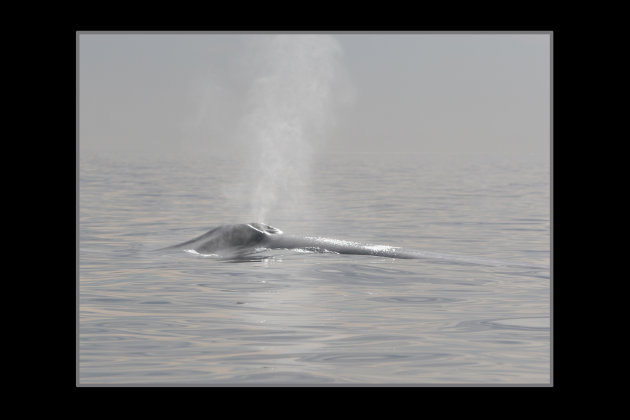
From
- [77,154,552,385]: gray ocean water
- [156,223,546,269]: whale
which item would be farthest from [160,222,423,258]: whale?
[77,154,552,385]: gray ocean water

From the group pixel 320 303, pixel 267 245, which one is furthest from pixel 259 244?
pixel 320 303

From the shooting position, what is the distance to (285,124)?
23.7m

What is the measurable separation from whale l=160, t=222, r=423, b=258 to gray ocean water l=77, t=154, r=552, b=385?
15.7 inches

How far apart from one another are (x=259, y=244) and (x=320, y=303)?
575 centimetres

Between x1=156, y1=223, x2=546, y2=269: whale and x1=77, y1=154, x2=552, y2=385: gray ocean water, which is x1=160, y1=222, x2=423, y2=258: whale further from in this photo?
x1=77, y1=154, x2=552, y2=385: gray ocean water

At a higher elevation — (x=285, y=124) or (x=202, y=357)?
(x=285, y=124)

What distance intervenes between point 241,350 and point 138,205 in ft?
62.3

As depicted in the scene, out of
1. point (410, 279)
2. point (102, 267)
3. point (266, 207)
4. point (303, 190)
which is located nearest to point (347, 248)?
point (410, 279)

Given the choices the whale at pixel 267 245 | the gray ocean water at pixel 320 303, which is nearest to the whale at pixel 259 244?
the whale at pixel 267 245

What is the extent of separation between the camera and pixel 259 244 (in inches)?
784

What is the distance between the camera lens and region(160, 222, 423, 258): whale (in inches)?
770

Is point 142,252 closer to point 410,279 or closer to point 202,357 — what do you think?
point 410,279

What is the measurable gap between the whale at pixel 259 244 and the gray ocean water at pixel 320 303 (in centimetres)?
40

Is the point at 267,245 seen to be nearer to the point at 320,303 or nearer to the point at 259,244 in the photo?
the point at 259,244
